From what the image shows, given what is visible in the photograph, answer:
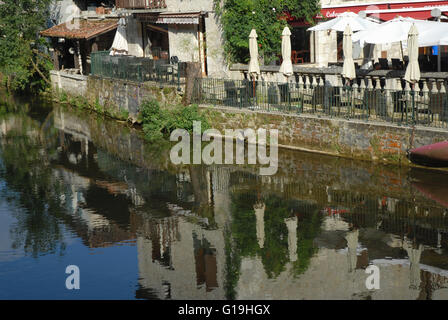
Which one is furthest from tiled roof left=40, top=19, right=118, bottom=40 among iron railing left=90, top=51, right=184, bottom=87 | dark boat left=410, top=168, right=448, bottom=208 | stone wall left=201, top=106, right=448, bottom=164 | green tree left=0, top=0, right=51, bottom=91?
dark boat left=410, top=168, right=448, bottom=208

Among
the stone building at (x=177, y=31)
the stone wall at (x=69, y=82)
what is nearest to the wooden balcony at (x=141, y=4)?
the stone building at (x=177, y=31)

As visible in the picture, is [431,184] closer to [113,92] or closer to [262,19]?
[262,19]

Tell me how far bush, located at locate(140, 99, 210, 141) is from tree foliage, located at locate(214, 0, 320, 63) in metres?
5.06

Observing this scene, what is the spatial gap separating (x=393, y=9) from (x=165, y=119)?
9.29m

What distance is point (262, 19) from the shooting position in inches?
1025

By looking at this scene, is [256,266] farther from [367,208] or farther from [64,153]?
[64,153]

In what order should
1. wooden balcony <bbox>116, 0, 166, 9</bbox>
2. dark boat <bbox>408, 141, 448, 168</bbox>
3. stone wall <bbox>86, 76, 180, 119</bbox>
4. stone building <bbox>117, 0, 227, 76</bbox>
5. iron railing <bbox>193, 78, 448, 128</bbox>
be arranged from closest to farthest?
dark boat <bbox>408, 141, 448, 168</bbox>, iron railing <bbox>193, 78, 448, 128</bbox>, stone wall <bbox>86, 76, 180, 119</bbox>, stone building <bbox>117, 0, 227, 76</bbox>, wooden balcony <bbox>116, 0, 166, 9</bbox>

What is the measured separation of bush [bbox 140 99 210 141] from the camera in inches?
877

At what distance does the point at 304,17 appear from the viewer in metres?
26.9

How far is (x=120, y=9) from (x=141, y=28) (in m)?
1.38

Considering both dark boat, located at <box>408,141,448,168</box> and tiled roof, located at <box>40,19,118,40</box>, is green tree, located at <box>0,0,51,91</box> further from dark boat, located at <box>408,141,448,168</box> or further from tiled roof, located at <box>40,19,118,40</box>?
dark boat, located at <box>408,141,448,168</box>

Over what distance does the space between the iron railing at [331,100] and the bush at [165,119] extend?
0.66 metres

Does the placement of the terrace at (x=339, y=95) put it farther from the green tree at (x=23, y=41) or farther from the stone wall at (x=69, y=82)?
the green tree at (x=23, y=41)

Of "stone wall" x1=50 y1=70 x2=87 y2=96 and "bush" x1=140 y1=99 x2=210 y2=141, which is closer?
"bush" x1=140 y1=99 x2=210 y2=141
